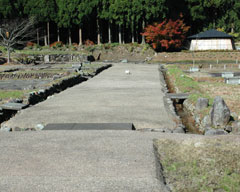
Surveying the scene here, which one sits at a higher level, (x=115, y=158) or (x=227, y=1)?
(x=227, y=1)

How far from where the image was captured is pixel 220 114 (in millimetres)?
8891

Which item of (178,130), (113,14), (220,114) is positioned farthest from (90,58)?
(178,130)

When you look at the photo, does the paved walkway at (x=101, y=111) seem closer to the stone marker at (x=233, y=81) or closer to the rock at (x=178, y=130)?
the rock at (x=178, y=130)

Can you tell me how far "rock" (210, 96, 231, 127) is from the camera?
8844mm

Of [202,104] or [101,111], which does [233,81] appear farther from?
[101,111]

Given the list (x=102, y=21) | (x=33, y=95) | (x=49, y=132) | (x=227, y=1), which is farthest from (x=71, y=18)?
(x=49, y=132)

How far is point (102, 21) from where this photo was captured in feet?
175

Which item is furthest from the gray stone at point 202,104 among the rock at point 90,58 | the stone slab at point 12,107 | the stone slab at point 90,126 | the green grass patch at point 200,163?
the rock at point 90,58

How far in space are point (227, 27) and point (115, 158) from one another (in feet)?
173

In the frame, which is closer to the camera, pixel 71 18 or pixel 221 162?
pixel 221 162

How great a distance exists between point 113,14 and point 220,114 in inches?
1547

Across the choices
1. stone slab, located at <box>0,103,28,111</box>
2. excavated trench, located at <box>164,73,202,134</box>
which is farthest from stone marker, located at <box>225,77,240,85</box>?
stone slab, located at <box>0,103,28,111</box>

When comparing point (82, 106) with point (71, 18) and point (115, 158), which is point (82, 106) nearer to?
point (115, 158)

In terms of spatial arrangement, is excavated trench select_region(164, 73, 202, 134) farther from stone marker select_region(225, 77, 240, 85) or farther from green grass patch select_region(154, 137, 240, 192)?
stone marker select_region(225, 77, 240, 85)
